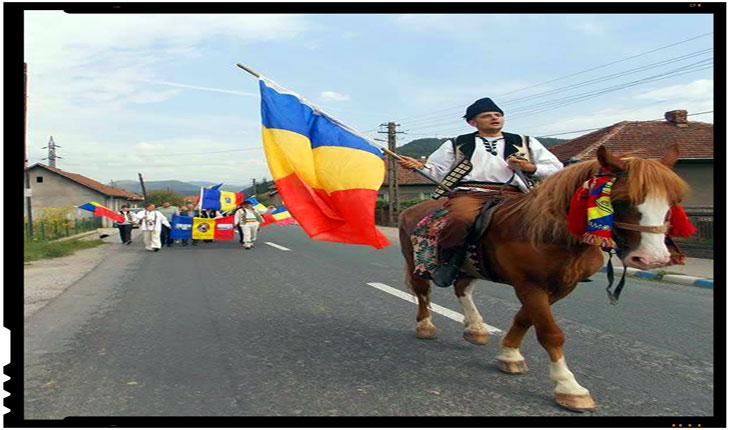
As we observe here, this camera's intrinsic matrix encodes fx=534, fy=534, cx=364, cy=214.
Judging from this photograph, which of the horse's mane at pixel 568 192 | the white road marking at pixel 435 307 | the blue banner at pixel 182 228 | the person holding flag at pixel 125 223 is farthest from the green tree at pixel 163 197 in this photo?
the horse's mane at pixel 568 192

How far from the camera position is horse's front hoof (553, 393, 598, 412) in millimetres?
3307

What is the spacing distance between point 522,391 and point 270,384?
180 cm

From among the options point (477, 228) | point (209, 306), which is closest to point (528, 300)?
point (477, 228)

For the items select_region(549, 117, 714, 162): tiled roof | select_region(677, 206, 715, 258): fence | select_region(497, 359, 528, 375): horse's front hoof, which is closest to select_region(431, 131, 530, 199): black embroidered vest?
select_region(497, 359, 528, 375): horse's front hoof

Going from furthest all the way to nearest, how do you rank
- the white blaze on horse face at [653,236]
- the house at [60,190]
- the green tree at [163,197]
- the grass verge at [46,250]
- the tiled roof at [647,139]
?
the green tree at [163,197], the house at [60,190], the tiled roof at [647,139], the grass verge at [46,250], the white blaze on horse face at [653,236]

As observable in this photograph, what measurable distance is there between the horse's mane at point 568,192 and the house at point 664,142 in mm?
16126

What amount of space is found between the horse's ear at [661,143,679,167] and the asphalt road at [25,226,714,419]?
1.56 meters

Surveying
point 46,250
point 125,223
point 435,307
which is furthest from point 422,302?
point 125,223

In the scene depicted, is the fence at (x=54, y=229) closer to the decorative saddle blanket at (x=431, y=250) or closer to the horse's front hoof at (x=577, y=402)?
the decorative saddle blanket at (x=431, y=250)

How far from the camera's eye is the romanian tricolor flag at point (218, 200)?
1933 cm

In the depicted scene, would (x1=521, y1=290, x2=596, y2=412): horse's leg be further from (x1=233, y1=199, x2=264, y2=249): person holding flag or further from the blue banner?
the blue banner

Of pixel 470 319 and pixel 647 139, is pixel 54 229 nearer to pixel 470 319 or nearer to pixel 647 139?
pixel 470 319

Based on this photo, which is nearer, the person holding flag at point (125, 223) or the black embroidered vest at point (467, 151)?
the black embroidered vest at point (467, 151)

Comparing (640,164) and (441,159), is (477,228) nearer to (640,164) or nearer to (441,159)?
(441,159)
